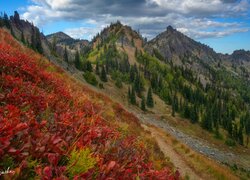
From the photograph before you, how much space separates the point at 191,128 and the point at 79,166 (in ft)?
526

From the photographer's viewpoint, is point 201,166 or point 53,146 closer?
point 53,146

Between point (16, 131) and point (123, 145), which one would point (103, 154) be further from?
point (16, 131)

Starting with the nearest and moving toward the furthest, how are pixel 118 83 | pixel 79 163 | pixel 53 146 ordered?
pixel 79 163 → pixel 53 146 → pixel 118 83

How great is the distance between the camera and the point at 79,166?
5.73 meters

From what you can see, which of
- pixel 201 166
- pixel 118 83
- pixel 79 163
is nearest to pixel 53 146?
pixel 79 163

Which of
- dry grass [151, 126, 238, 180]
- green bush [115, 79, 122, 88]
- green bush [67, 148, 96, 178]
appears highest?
green bush [67, 148, 96, 178]

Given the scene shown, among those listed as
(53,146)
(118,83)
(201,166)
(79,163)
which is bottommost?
(118,83)

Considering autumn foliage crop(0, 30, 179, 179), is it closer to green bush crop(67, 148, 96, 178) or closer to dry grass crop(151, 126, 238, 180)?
green bush crop(67, 148, 96, 178)

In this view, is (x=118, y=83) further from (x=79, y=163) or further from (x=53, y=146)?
(x=79, y=163)

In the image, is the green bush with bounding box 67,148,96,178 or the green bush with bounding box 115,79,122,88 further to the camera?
the green bush with bounding box 115,79,122,88

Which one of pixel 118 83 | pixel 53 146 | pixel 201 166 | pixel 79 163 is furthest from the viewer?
pixel 118 83

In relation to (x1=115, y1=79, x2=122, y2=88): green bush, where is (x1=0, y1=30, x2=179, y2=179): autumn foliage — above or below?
above

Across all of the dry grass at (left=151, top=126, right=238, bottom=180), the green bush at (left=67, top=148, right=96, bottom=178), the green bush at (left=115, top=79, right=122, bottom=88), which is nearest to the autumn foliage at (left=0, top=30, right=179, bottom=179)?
the green bush at (left=67, top=148, right=96, bottom=178)

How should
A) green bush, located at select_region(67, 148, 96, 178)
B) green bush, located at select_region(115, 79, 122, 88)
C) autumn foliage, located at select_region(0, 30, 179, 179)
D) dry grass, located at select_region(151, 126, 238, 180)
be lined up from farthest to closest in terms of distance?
green bush, located at select_region(115, 79, 122, 88)
dry grass, located at select_region(151, 126, 238, 180)
green bush, located at select_region(67, 148, 96, 178)
autumn foliage, located at select_region(0, 30, 179, 179)
